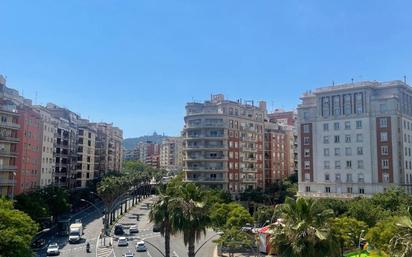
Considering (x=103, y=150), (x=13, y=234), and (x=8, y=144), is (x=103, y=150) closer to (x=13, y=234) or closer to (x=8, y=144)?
(x=8, y=144)

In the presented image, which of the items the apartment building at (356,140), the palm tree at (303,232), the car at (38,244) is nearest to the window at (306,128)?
the apartment building at (356,140)

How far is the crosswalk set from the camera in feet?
227

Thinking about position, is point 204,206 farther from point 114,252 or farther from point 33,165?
point 33,165

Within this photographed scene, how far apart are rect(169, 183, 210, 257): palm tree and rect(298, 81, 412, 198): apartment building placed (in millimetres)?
63627

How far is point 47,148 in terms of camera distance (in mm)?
118312

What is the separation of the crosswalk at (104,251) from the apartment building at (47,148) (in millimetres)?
45485

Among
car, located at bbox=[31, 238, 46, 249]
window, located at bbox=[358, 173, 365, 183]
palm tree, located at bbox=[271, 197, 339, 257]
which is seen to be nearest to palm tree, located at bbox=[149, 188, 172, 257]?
palm tree, located at bbox=[271, 197, 339, 257]

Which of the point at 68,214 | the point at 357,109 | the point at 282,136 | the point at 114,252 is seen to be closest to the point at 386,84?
the point at 357,109

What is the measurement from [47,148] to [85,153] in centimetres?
3399

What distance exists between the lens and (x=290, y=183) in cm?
13050

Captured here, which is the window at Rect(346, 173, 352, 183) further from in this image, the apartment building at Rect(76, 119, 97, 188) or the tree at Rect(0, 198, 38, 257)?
the apartment building at Rect(76, 119, 97, 188)

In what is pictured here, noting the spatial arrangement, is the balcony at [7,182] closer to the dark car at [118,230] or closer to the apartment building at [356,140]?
the dark car at [118,230]

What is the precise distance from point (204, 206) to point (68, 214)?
94.6 meters

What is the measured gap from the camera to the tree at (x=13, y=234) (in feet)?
136
